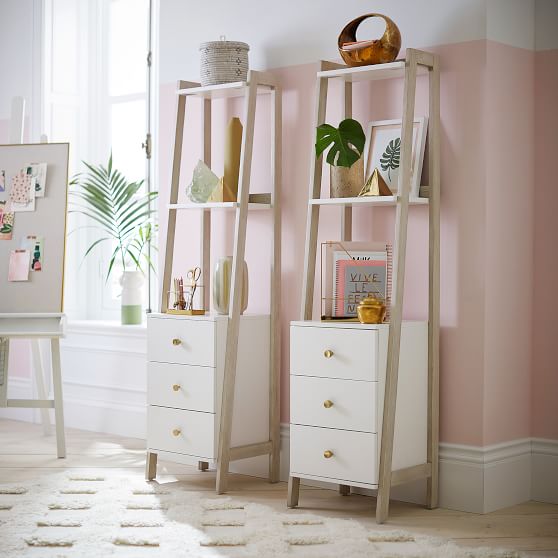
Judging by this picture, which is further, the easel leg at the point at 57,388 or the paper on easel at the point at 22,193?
the paper on easel at the point at 22,193

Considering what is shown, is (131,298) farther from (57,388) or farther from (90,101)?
(90,101)

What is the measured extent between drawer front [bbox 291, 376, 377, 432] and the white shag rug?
0.32 m

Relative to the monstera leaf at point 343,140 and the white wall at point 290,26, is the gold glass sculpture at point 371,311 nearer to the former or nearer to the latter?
the monstera leaf at point 343,140

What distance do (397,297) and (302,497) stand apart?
0.89 m

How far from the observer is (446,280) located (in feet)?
11.7

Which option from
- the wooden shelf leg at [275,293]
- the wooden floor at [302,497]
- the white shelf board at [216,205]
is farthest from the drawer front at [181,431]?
the white shelf board at [216,205]

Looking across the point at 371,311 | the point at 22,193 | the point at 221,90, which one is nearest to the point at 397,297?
the point at 371,311

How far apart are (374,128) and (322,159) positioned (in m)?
0.23

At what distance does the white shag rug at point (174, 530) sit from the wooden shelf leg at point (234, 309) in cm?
16

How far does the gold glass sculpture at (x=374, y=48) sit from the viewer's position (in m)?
3.47

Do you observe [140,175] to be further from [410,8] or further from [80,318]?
[410,8]

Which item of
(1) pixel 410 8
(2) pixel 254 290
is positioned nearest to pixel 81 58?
(2) pixel 254 290

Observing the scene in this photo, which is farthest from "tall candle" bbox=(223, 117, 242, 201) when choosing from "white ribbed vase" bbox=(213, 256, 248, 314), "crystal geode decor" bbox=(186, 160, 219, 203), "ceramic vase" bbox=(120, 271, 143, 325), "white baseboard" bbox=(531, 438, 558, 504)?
"white baseboard" bbox=(531, 438, 558, 504)

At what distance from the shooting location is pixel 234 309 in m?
3.75
